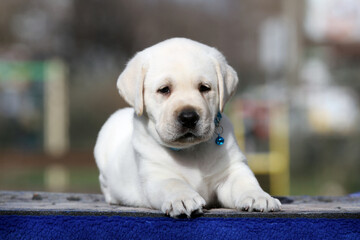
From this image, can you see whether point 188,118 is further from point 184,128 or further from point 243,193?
point 243,193

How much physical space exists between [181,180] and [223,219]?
0.57 metres

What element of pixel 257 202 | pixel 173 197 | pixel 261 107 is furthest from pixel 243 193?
pixel 261 107

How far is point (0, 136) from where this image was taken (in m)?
20.0

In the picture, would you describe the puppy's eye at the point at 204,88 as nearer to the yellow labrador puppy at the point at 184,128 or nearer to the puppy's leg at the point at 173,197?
the yellow labrador puppy at the point at 184,128

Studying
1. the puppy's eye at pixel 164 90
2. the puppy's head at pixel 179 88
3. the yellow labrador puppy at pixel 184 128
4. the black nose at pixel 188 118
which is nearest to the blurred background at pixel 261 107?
the yellow labrador puppy at pixel 184 128

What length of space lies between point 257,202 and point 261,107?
42.9 feet

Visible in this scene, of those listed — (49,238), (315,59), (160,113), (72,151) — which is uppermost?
(160,113)

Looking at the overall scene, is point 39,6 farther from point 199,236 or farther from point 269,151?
point 199,236

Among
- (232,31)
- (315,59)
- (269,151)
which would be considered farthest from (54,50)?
(269,151)

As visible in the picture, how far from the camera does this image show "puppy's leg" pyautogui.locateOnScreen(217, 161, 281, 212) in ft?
11.3

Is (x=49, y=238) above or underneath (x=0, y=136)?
above

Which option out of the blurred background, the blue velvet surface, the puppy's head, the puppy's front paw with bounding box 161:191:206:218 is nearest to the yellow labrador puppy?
the puppy's head

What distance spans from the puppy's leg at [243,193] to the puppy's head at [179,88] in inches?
13.0

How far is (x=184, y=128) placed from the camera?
3.67 meters
